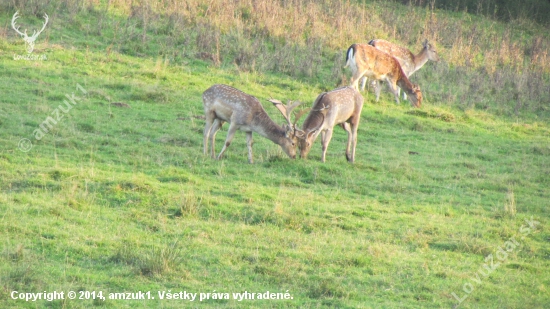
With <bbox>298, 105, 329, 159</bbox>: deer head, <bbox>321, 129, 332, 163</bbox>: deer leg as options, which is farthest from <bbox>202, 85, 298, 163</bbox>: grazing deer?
<bbox>321, 129, 332, 163</bbox>: deer leg

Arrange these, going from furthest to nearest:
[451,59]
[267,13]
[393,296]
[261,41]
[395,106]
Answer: [451,59] → [267,13] → [261,41] → [395,106] → [393,296]

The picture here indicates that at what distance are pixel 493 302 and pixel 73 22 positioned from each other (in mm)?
14130

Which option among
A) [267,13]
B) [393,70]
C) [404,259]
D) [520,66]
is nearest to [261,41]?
[267,13]

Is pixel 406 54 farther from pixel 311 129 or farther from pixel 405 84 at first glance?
pixel 311 129

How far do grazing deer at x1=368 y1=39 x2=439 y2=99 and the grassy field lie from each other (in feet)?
2.43

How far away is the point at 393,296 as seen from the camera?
8.06m

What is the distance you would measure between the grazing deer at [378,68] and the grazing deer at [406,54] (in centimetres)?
61

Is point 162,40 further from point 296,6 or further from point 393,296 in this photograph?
point 393,296

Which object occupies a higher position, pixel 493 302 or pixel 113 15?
pixel 113 15

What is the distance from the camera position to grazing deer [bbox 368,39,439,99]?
20.8 m

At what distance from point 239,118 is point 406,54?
931cm

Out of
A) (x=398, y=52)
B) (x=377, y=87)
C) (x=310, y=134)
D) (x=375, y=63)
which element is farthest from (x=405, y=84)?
(x=310, y=134)

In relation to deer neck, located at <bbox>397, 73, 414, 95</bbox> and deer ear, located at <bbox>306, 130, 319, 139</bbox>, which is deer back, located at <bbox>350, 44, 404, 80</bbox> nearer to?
deer neck, located at <bbox>397, 73, 414, 95</bbox>

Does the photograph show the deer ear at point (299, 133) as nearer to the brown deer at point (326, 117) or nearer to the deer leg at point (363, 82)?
the brown deer at point (326, 117)
